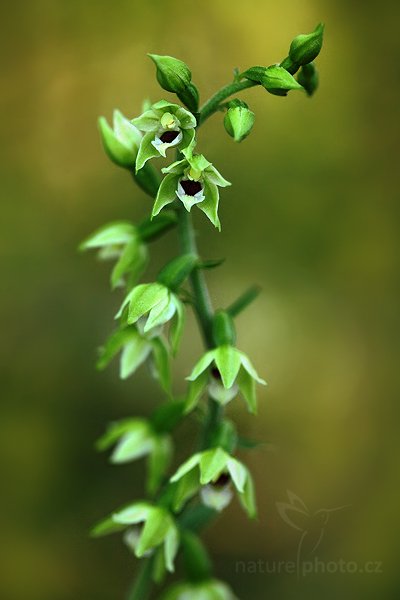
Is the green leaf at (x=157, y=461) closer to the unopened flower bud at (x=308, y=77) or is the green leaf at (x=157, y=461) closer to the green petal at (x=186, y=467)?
the green petal at (x=186, y=467)

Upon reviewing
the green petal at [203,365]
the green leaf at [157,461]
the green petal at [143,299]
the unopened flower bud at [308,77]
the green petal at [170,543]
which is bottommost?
the green petal at [170,543]

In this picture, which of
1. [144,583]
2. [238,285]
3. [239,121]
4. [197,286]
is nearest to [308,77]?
[239,121]

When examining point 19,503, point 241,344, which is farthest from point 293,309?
point 19,503

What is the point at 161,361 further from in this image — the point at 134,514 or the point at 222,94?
the point at 222,94

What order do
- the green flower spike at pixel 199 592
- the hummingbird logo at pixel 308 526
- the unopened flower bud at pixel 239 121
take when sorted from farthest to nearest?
1. the hummingbird logo at pixel 308 526
2. the green flower spike at pixel 199 592
3. the unopened flower bud at pixel 239 121

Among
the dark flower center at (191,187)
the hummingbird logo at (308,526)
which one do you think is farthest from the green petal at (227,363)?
the hummingbird logo at (308,526)

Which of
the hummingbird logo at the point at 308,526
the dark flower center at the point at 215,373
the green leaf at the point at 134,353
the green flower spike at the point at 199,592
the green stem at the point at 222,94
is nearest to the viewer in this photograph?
the green stem at the point at 222,94
